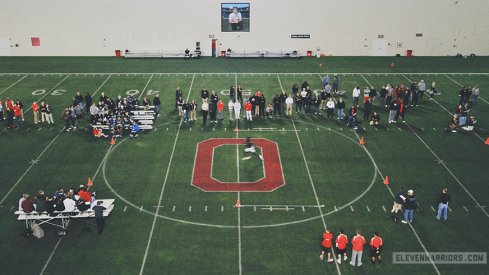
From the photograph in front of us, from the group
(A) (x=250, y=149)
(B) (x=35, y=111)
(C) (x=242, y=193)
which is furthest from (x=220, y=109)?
(B) (x=35, y=111)

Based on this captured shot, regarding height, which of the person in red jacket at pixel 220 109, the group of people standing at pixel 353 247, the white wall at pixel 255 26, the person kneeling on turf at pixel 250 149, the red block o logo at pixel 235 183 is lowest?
the group of people standing at pixel 353 247

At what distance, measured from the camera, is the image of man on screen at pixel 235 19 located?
143ft

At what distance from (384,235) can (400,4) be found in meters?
30.4

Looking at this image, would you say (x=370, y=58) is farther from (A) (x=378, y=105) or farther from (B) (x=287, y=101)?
(B) (x=287, y=101)

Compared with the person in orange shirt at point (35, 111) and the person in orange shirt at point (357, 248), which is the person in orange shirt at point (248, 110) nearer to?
the person in orange shirt at point (35, 111)

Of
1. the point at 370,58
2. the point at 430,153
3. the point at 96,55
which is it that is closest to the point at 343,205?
the point at 430,153

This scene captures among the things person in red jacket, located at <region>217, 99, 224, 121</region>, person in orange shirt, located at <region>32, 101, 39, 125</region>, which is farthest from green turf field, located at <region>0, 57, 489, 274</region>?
person in red jacket, located at <region>217, 99, 224, 121</region>

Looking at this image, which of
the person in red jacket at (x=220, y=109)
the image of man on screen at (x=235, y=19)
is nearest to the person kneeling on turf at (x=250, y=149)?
the person in red jacket at (x=220, y=109)

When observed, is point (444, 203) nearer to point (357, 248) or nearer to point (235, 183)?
point (357, 248)

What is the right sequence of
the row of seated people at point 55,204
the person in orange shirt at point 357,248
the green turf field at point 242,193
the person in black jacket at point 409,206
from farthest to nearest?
the person in black jacket at point 409,206, the row of seated people at point 55,204, the green turf field at point 242,193, the person in orange shirt at point 357,248

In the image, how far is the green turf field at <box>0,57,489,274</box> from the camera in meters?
17.1

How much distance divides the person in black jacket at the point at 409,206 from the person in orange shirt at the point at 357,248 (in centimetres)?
318

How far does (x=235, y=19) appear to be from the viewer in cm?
4388

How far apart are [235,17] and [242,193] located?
25.8 meters
